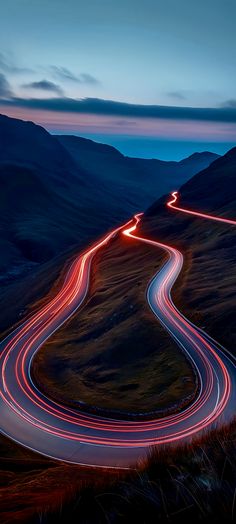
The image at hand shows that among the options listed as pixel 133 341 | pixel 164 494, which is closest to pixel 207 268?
pixel 133 341

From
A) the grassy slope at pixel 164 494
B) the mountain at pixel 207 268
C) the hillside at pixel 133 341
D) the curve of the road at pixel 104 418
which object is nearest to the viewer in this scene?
the grassy slope at pixel 164 494

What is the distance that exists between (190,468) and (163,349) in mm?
51124

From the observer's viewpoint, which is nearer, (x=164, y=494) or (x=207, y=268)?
(x=164, y=494)

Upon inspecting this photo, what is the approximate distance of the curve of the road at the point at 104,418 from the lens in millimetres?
39500

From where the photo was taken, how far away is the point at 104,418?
154 ft

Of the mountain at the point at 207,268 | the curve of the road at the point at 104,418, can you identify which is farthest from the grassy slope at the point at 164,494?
the mountain at the point at 207,268

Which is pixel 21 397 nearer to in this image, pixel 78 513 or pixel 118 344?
pixel 118 344

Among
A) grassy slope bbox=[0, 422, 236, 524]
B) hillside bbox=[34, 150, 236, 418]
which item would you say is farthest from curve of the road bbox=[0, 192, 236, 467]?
grassy slope bbox=[0, 422, 236, 524]

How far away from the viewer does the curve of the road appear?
130 feet

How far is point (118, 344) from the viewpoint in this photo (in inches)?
2675

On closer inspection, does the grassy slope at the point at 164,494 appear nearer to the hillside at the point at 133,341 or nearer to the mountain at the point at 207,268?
the hillside at the point at 133,341

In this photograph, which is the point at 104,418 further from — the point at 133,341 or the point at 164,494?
the point at 164,494

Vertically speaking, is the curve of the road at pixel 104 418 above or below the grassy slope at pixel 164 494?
below

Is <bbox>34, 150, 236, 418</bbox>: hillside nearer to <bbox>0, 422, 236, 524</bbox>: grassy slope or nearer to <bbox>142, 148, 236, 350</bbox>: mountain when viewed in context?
<bbox>142, 148, 236, 350</bbox>: mountain
